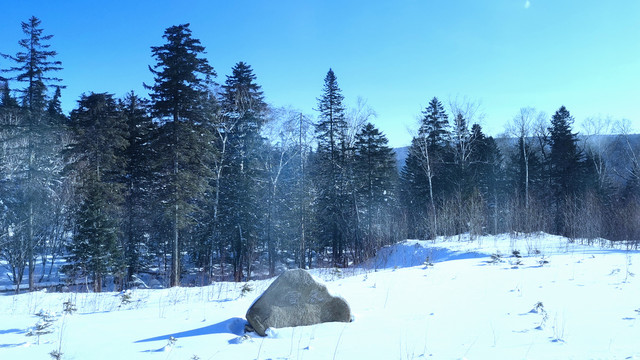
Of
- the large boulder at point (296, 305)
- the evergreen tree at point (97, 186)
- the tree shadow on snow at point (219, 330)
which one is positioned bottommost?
the tree shadow on snow at point (219, 330)

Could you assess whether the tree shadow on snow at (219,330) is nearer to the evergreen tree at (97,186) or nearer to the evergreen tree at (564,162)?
the evergreen tree at (97,186)

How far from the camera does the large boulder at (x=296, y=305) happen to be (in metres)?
5.34

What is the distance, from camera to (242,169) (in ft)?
79.3

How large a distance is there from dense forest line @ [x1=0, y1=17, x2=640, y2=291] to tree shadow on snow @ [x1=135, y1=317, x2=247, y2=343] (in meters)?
8.33

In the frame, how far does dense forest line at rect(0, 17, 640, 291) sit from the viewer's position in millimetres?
18219

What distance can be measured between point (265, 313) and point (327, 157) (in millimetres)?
23432

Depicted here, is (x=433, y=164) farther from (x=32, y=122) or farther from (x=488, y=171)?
(x=32, y=122)

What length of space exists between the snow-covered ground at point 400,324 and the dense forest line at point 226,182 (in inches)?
279

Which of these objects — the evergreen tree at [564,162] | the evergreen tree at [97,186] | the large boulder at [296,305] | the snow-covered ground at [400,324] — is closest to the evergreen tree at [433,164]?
the evergreen tree at [564,162]

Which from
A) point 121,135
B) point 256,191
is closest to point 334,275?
point 256,191

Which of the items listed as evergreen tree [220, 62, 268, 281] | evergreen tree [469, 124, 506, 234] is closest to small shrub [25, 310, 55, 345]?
evergreen tree [220, 62, 268, 281]

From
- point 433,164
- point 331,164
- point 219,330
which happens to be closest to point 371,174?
point 331,164

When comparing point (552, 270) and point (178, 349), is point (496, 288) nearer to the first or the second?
point (552, 270)

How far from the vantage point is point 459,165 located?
3186cm
